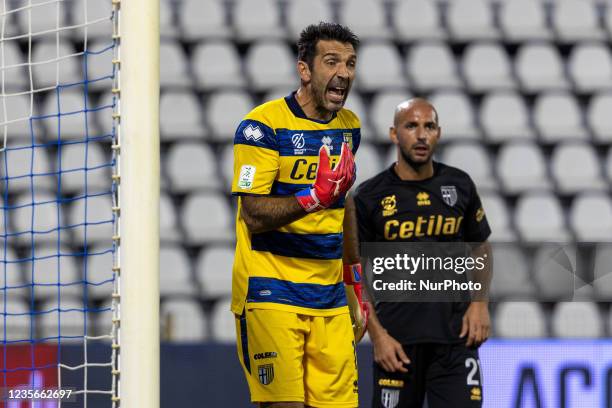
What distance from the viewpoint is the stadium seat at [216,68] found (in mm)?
8328

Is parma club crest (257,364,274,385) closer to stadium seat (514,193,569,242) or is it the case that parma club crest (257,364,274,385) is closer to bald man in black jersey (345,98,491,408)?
bald man in black jersey (345,98,491,408)

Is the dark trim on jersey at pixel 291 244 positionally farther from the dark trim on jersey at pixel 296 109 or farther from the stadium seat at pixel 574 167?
the stadium seat at pixel 574 167

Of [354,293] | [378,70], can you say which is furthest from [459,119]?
[354,293]

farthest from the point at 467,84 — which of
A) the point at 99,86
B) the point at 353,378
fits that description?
the point at 353,378

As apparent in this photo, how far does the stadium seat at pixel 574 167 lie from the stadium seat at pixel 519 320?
1.28 meters

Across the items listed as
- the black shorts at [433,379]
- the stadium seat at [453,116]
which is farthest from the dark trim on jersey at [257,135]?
the stadium seat at [453,116]

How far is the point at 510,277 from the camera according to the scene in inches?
277

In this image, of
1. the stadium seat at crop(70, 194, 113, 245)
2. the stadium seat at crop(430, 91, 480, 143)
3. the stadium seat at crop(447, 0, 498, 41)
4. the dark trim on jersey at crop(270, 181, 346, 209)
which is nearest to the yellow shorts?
the dark trim on jersey at crop(270, 181, 346, 209)

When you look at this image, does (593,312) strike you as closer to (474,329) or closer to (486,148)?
(486,148)

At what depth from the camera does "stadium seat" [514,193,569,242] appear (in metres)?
7.73

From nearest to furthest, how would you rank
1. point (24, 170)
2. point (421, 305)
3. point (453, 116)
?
point (421, 305), point (24, 170), point (453, 116)

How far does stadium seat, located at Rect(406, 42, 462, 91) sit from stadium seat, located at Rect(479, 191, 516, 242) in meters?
1.10

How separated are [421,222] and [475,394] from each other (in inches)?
29.8

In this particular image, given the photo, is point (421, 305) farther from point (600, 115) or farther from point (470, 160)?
point (600, 115)
